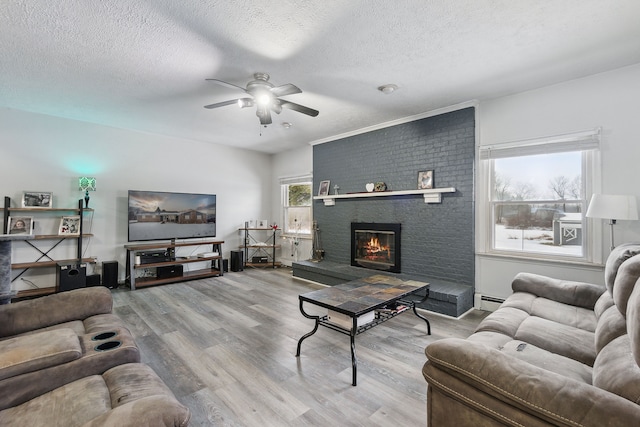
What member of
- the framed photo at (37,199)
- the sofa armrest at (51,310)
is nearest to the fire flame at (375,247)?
the sofa armrest at (51,310)

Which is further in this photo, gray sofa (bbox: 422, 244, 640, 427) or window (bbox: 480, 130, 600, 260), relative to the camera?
window (bbox: 480, 130, 600, 260)

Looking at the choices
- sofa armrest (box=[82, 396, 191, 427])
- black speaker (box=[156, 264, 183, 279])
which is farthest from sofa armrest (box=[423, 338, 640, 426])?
black speaker (box=[156, 264, 183, 279])

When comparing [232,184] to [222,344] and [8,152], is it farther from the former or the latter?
[222,344]

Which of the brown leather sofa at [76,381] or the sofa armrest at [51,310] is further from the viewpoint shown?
the sofa armrest at [51,310]

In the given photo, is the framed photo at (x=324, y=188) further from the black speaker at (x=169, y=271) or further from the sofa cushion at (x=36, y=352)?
the sofa cushion at (x=36, y=352)

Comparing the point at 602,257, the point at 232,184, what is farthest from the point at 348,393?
the point at 232,184

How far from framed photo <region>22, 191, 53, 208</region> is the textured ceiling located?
1215 mm

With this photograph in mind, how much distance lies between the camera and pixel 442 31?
7.39ft

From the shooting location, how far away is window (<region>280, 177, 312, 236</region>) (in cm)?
626

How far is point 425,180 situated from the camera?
4082 mm

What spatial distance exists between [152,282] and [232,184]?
2.51m

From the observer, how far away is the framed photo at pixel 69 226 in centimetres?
428

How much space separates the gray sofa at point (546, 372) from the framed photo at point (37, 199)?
17.8 ft

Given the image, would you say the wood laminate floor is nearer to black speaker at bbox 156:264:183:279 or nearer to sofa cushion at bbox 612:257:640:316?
black speaker at bbox 156:264:183:279
